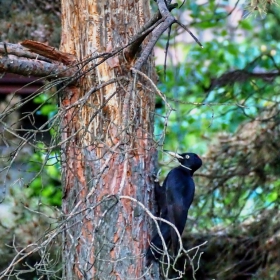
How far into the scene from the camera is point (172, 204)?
5008mm

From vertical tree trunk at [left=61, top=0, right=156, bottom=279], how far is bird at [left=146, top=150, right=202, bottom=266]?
0.12 metres

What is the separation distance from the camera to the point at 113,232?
436 centimetres

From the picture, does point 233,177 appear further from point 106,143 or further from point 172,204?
point 106,143

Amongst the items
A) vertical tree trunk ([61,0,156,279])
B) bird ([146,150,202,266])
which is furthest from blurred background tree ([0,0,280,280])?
vertical tree trunk ([61,0,156,279])

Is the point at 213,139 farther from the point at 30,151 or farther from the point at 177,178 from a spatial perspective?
the point at 177,178

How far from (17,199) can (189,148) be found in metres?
2.96

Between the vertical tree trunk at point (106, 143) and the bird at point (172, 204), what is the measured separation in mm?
119

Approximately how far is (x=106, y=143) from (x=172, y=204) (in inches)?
33.0

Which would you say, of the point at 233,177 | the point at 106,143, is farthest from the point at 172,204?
the point at 233,177

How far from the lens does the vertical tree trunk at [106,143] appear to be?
4.36 metres

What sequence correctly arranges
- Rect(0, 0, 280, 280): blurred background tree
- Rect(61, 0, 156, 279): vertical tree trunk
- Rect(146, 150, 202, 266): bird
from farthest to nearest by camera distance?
Rect(0, 0, 280, 280): blurred background tree < Rect(146, 150, 202, 266): bird < Rect(61, 0, 156, 279): vertical tree trunk

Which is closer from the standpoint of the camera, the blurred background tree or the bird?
the bird

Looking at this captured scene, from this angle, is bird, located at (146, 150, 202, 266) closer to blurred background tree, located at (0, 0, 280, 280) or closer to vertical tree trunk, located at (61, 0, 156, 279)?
vertical tree trunk, located at (61, 0, 156, 279)

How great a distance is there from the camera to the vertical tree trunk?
14.3ft
